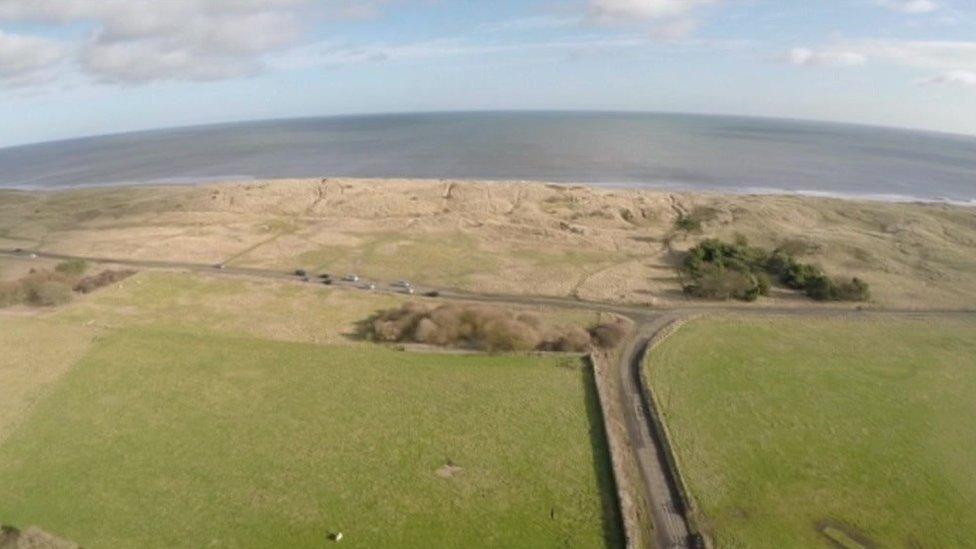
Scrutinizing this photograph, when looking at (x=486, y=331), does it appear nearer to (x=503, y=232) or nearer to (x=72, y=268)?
(x=503, y=232)

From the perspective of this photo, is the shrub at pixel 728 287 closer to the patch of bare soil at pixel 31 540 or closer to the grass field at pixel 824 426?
the grass field at pixel 824 426

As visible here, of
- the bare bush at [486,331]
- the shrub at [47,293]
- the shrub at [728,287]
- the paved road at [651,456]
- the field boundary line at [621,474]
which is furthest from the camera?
the shrub at [728,287]

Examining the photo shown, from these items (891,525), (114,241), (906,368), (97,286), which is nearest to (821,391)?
(906,368)

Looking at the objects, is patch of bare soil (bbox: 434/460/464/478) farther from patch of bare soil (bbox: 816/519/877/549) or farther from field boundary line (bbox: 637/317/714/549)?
patch of bare soil (bbox: 816/519/877/549)

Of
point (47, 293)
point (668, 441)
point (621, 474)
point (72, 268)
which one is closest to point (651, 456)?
point (668, 441)

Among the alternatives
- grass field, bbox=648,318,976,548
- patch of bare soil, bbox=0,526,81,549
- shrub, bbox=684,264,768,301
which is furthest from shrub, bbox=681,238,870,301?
patch of bare soil, bbox=0,526,81,549

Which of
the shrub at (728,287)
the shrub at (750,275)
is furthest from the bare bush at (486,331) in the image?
the shrub at (750,275)
